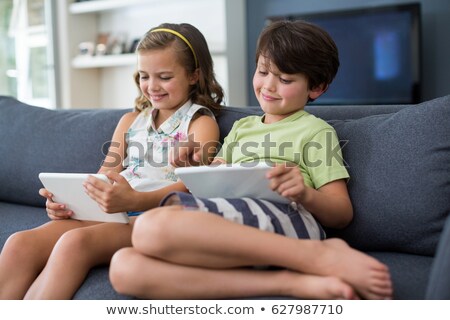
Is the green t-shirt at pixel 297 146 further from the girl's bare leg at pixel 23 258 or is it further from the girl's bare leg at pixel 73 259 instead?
the girl's bare leg at pixel 23 258

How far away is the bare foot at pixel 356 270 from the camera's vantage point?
103 cm

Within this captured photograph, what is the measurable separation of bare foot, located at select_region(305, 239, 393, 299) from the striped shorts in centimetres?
12

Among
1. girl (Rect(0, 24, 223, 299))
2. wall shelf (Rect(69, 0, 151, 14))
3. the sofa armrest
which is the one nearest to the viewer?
the sofa armrest

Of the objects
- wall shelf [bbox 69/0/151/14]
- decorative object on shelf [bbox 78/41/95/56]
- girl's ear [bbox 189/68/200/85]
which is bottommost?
girl's ear [bbox 189/68/200/85]

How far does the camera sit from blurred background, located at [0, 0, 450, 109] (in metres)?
3.71

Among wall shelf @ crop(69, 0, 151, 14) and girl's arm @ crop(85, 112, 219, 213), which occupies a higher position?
wall shelf @ crop(69, 0, 151, 14)

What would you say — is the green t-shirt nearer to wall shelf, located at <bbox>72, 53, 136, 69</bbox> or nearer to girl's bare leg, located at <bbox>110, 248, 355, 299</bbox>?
girl's bare leg, located at <bbox>110, 248, 355, 299</bbox>

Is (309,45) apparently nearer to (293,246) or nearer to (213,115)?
(213,115)

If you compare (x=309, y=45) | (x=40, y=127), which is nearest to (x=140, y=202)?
(x=309, y=45)

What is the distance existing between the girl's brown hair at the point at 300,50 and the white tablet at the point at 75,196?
20.4 inches

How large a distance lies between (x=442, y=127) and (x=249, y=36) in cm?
311

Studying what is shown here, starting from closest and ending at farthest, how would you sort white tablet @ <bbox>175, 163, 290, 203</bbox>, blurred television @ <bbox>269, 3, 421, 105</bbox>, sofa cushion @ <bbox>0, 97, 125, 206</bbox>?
white tablet @ <bbox>175, 163, 290, 203</bbox> → sofa cushion @ <bbox>0, 97, 125, 206</bbox> → blurred television @ <bbox>269, 3, 421, 105</bbox>

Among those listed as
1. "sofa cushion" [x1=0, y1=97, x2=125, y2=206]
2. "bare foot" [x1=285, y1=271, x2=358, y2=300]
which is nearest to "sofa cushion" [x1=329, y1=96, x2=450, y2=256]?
"bare foot" [x1=285, y1=271, x2=358, y2=300]

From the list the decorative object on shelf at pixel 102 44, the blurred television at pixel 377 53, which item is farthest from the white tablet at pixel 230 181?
the decorative object on shelf at pixel 102 44
